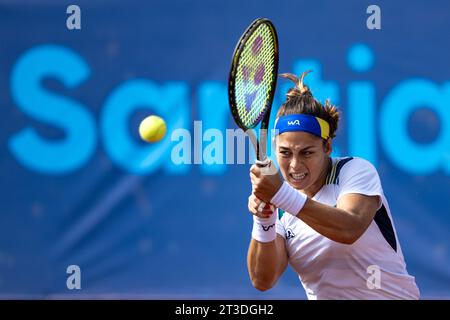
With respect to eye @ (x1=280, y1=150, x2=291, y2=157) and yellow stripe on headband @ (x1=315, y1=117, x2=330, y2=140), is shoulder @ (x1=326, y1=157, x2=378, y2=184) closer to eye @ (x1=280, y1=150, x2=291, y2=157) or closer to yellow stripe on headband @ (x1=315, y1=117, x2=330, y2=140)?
yellow stripe on headband @ (x1=315, y1=117, x2=330, y2=140)

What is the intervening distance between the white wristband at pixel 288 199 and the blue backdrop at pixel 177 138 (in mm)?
2222

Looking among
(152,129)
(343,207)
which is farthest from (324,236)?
(152,129)

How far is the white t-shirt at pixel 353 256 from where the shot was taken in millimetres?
3559

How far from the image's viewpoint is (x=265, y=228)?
134 inches

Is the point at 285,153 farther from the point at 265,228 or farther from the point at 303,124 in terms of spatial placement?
the point at 265,228

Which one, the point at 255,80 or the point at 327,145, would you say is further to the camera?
the point at 327,145

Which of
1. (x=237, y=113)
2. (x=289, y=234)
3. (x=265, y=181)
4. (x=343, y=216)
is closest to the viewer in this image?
(x=265, y=181)

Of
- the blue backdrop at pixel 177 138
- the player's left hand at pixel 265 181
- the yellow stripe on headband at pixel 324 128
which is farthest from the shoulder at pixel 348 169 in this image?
the blue backdrop at pixel 177 138

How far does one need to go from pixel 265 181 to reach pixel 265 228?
1.39ft

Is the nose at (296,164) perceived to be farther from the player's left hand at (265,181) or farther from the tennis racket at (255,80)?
the player's left hand at (265,181)
